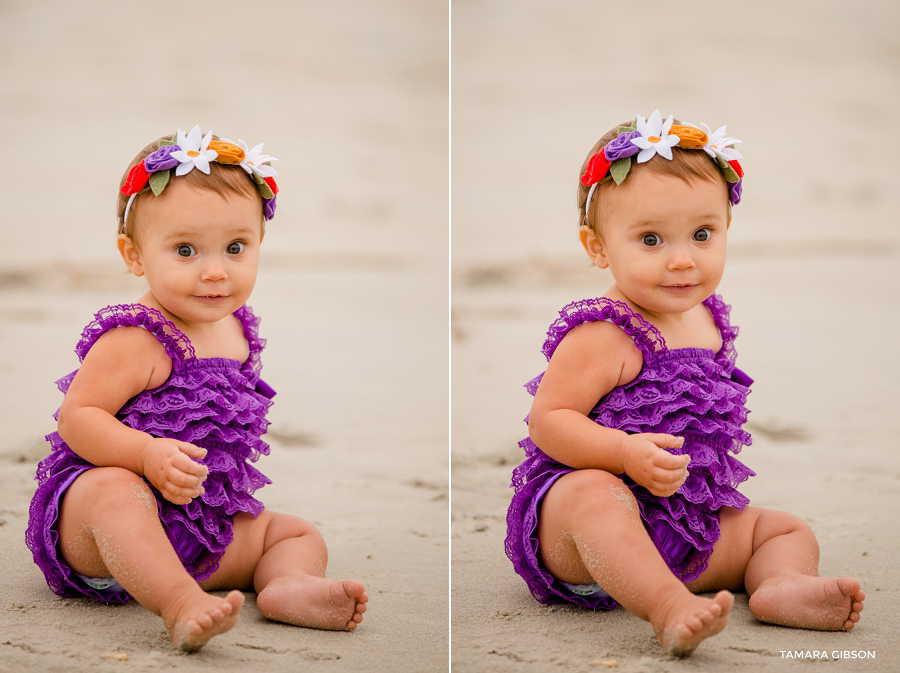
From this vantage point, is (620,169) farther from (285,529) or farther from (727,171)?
(285,529)

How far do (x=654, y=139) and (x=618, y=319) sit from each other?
1.00 feet

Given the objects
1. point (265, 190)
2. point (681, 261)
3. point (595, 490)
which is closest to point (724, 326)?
point (681, 261)

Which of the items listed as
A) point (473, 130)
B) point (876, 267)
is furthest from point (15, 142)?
point (876, 267)

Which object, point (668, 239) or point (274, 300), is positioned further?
point (274, 300)

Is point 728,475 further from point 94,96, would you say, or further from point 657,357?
point 94,96

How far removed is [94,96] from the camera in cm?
592

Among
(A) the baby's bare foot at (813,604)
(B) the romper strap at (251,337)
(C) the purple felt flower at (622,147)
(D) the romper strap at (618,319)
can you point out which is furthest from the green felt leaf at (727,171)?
(B) the romper strap at (251,337)

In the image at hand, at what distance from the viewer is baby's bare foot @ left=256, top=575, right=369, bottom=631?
1466mm

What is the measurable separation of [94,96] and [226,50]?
904 mm

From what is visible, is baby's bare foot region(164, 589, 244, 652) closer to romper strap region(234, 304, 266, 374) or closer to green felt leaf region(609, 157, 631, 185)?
romper strap region(234, 304, 266, 374)

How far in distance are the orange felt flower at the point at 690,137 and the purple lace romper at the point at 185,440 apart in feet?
2.80

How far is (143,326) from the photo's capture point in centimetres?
160

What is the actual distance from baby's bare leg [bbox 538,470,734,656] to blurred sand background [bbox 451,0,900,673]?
0.06m

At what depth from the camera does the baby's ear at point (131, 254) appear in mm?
1691
